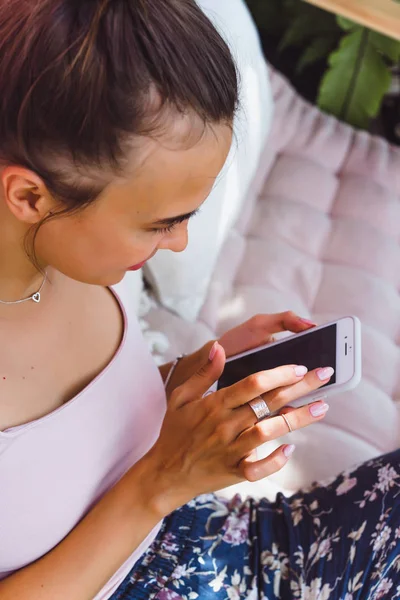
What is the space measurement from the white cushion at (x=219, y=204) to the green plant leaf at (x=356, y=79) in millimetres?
550

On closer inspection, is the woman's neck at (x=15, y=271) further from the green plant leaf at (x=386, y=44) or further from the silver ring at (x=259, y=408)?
the green plant leaf at (x=386, y=44)

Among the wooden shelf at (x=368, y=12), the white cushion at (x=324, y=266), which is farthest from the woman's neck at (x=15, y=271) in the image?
the wooden shelf at (x=368, y=12)

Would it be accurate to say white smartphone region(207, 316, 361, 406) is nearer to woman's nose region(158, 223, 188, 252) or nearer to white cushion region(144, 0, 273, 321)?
woman's nose region(158, 223, 188, 252)

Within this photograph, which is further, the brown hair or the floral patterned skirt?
the floral patterned skirt

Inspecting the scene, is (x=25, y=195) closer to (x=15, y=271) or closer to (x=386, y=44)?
(x=15, y=271)

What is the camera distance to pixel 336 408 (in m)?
1.18

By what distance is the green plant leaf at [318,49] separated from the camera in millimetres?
2100

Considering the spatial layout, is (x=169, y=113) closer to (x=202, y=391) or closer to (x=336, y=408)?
(x=202, y=391)

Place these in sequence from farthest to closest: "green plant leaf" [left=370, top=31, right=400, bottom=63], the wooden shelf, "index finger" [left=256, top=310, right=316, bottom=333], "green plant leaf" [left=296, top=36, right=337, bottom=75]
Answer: "green plant leaf" [left=296, top=36, right=337, bottom=75] < "green plant leaf" [left=370, top=31, right=400, bottom=63] < the wooden shelf < "index finger" [left=256, top=310, right=316, bottom=333]

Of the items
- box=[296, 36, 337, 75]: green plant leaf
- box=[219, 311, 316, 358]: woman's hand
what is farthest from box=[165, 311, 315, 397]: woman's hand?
box=[296, 36, 337, 75]: green plant leaf

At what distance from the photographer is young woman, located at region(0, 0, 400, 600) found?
573 millimetres

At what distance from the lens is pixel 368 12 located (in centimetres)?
134

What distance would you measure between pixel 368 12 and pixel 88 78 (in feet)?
3.24

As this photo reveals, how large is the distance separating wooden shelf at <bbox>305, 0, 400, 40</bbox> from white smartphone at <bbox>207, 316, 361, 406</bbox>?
0.77m
